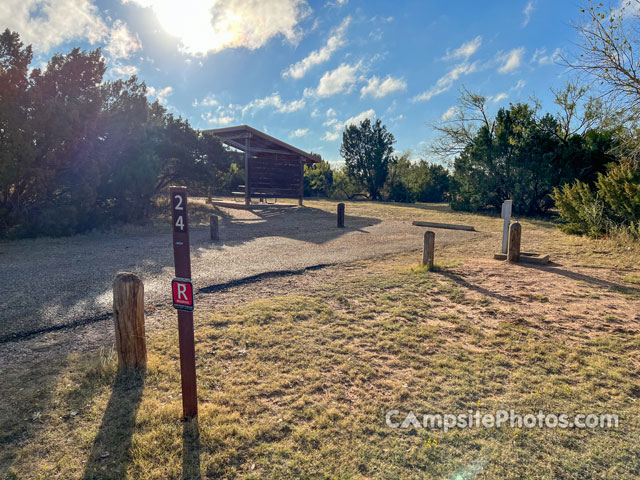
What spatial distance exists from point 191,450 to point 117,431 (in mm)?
535

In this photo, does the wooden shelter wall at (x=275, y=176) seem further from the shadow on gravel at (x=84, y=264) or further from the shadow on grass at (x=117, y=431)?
the shadow on grass at (x=117, y=431)

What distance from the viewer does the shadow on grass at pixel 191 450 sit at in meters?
1.97

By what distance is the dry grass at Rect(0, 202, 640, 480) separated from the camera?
2053mm

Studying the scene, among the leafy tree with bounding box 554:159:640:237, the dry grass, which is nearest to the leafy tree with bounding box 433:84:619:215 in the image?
the leafy tree with bounding box 554:159:640:237

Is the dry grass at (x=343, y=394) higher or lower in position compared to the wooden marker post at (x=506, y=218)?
lower

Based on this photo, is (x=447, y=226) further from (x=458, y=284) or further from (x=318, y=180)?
(x=318, y=180)

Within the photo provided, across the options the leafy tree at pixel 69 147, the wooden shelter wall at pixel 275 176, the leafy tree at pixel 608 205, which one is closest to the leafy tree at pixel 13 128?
the leafy tree at pixel 69 147

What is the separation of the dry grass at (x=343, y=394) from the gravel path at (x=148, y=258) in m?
1.30

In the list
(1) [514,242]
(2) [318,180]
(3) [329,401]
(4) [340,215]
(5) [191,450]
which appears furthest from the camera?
(2) [318,180]

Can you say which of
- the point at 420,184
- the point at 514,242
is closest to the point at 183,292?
the point at 514,242

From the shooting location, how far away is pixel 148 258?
7.03 meters

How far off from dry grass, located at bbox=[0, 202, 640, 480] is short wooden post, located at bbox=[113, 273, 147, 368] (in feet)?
0.49

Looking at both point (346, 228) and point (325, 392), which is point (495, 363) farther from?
point (346, 228)

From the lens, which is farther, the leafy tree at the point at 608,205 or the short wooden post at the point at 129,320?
the leafy tree at the point at 608,205
